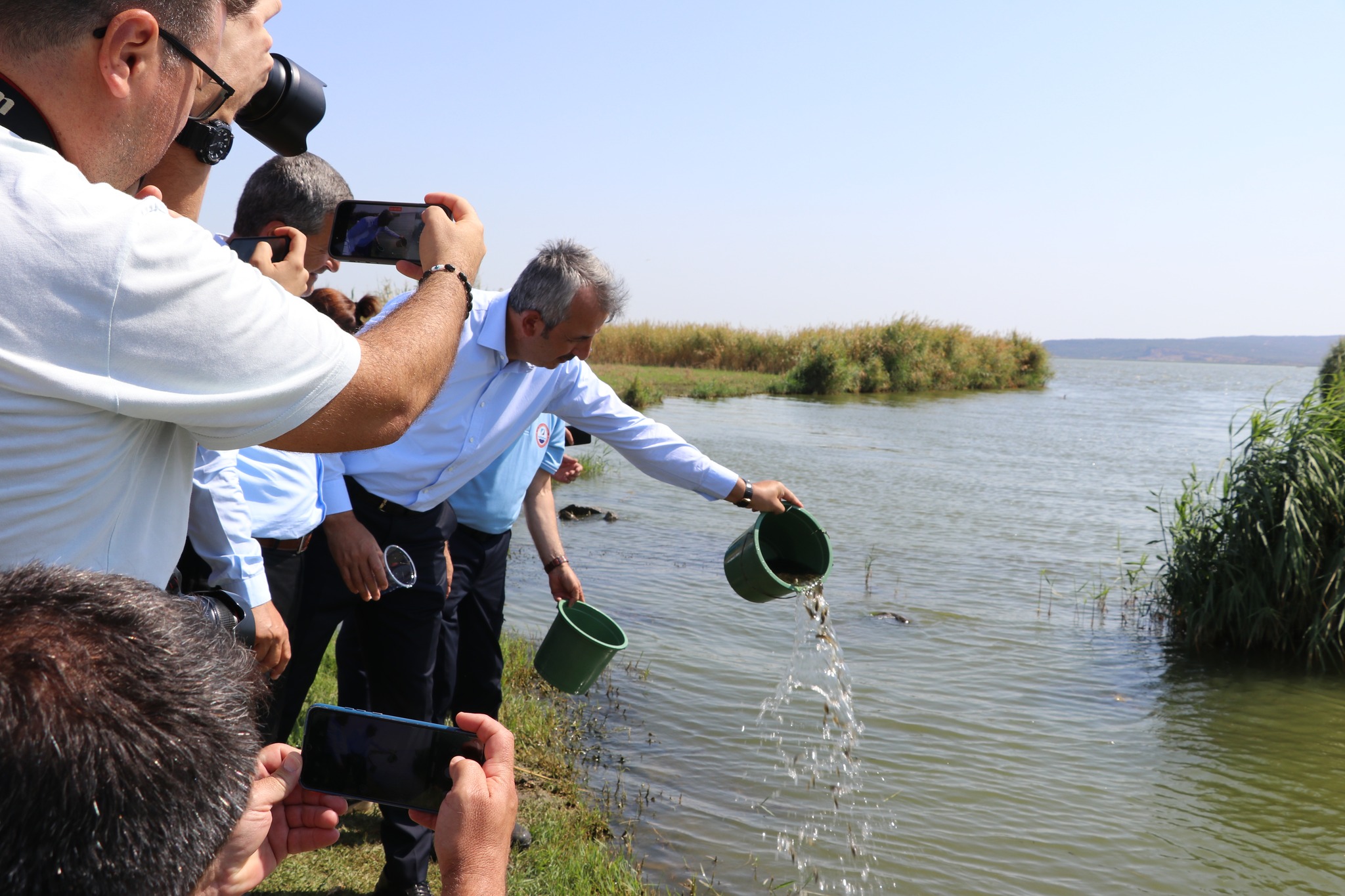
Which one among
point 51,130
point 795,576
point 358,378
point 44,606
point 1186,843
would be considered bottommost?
point 1186,843

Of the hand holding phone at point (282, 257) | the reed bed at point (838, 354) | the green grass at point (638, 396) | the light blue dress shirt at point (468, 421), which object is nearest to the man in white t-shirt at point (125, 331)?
the hand holding phone at point (282, 257)

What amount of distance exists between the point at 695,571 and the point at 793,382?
24798mm

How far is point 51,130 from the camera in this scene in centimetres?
128

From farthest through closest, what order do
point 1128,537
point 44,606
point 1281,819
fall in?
point 1128,537 < point 1281,819 < point 44,606

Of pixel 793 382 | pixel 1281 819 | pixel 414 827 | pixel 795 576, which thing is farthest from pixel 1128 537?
pixel 793 382

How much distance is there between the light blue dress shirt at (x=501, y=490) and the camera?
4.13 meters

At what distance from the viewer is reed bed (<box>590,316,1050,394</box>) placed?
3456cm

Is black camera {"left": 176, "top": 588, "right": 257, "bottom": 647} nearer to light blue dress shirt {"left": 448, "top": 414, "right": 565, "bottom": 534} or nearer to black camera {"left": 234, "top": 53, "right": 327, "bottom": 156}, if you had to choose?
black camera {"left": 234, "top": 53, "right": 327, "bottom": 156}

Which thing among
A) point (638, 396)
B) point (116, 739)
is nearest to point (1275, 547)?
point (116, 739)

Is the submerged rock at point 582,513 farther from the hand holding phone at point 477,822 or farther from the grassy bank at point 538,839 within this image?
the hand holding phone at point 477,822

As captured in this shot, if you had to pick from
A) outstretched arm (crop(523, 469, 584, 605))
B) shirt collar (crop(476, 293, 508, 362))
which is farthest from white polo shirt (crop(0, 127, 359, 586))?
outstretched arm (crop(523, 469, 584, 605))

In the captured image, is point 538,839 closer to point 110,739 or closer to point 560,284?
point 560,284

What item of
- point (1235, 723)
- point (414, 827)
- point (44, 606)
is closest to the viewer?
point (44, 606)

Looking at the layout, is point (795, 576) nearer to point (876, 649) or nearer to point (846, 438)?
point (876, 649)
